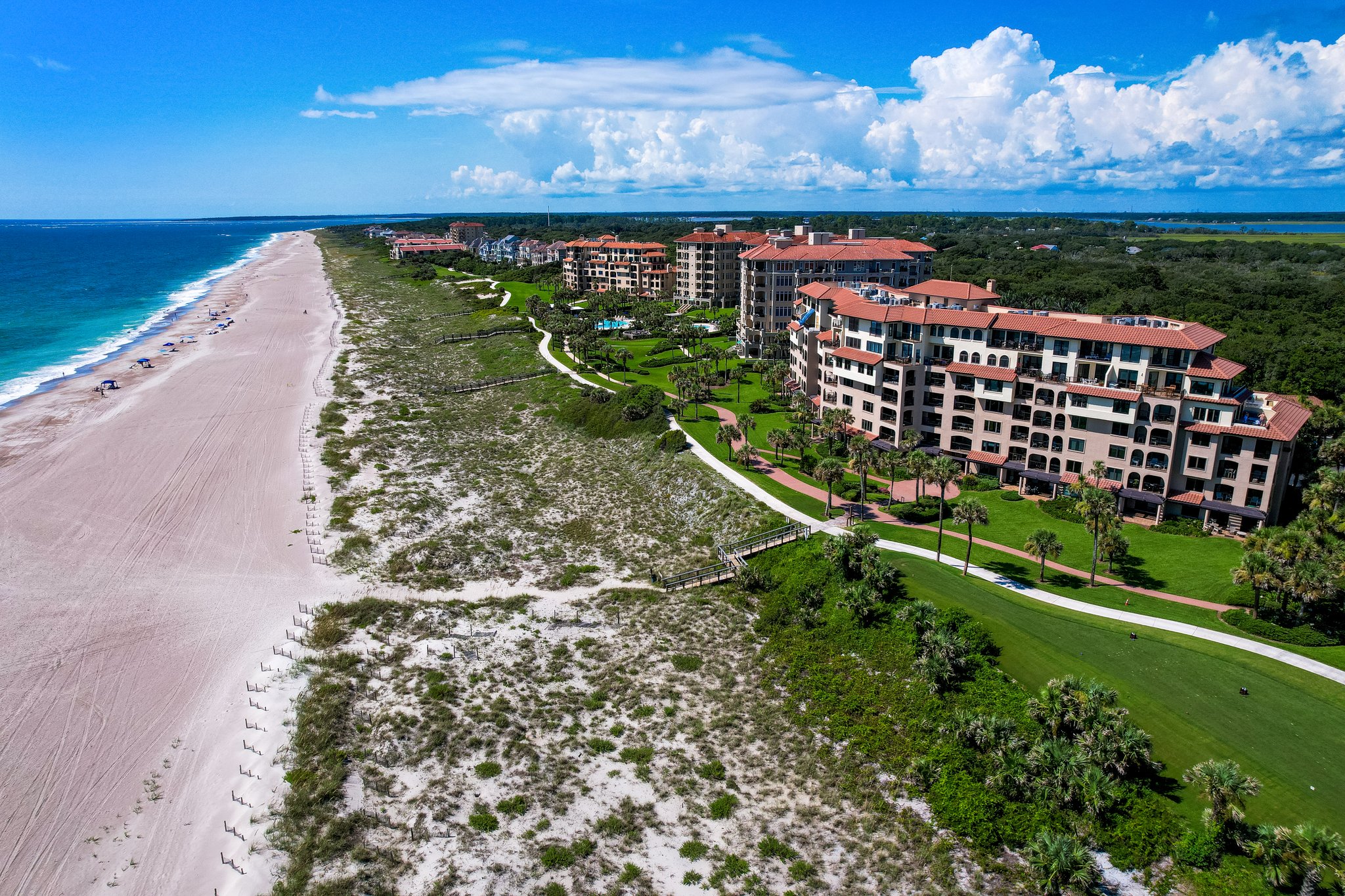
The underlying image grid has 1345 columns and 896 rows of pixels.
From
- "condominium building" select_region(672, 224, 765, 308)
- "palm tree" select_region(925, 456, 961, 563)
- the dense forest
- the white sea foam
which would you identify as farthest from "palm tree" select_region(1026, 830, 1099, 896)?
"condominium building" select_region(672, 224, 765, 308)

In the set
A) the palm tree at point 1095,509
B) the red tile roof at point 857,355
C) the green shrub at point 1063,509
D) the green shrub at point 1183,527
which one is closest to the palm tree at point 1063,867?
the palm tree at point 1095,509

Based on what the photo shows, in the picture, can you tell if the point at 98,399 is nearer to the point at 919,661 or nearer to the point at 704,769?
the point at 704,769

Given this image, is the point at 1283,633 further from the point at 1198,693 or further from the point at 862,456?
the point at 862,456

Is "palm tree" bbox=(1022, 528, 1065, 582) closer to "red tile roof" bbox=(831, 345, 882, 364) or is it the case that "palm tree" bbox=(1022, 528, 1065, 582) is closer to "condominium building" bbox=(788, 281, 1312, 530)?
"condominium building" bbox=(788, 281, 1312, 530)

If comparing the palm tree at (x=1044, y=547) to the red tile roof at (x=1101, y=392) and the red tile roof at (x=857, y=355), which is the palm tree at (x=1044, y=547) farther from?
the red tile roof at (x=857, y=355)

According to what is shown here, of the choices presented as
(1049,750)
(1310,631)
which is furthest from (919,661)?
(1310,631)

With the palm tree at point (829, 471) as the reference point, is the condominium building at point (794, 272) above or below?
above

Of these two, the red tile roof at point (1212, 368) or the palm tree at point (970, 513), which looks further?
the red tile roof at point (1212, 368)
